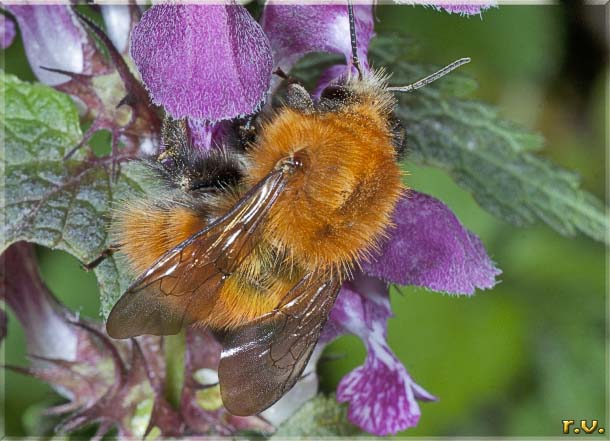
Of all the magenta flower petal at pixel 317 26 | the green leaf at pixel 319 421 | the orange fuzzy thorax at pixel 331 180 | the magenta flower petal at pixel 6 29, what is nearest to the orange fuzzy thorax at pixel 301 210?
the orange fuzzy thorax at pixel 331 180

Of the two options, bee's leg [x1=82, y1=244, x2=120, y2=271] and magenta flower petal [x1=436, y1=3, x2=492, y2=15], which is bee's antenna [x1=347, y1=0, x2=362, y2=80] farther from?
bee's leg [x1=82, y1=244, x2=120, y2=271]

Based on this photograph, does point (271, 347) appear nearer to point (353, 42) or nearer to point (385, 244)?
point (385, 244)

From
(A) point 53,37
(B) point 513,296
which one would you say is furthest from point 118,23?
(B) point 513,296

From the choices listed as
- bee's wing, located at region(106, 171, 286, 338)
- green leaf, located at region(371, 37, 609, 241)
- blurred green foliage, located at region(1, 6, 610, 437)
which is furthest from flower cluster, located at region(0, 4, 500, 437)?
blurred green foliage, located at region(1, 6, 610, 437)

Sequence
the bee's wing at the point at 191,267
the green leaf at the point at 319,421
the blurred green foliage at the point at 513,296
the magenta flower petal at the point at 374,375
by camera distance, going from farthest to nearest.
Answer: the blurred green foliage at the point at 513,296 < the green leaf at the point at 319,421 < the magenta flower petal at the point at 374,375 < the bee's wing at the point at 191,267

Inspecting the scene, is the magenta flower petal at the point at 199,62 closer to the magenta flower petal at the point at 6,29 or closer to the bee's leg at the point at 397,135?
the bee's leg at the point at 397,135

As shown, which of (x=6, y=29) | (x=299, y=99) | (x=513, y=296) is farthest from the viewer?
(x=513, y=296)

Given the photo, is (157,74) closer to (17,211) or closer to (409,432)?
(17,211)
